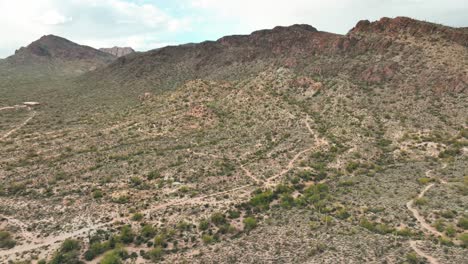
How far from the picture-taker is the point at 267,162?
5769 centimetres

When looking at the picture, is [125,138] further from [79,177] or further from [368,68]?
[368,68]

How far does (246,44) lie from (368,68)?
182 ft

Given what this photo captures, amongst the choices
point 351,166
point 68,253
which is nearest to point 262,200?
point 351,166

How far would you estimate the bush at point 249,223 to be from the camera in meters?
39.5

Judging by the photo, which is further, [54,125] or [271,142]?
[54,125]

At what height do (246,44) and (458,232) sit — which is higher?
(246,44)

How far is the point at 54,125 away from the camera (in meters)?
85.2

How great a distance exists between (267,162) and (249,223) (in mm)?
18701

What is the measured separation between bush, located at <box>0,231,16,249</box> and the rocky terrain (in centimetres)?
13

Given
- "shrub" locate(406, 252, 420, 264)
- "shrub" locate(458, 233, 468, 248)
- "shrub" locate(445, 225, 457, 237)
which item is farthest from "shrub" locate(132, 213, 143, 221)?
"shrub" locate(458, 233, 468, 248)

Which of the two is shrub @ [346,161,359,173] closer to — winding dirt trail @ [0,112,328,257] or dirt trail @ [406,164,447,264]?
winding dirt trail @ [0,112,328,257]

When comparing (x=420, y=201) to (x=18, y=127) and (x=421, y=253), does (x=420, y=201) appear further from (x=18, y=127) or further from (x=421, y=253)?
(x=18, y=127)

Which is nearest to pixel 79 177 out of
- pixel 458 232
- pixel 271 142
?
pixel 271 142

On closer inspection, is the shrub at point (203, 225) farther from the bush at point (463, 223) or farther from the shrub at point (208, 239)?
the bush at point (463, 223)
